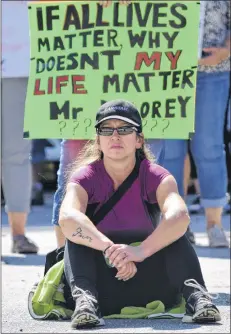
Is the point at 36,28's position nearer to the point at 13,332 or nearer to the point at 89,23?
the point at 89,23

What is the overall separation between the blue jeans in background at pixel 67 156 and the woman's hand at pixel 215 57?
1.00 metres

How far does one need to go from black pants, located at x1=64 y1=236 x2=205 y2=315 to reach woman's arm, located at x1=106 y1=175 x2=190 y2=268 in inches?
2.4

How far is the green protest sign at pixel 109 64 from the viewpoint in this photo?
18.6 feet

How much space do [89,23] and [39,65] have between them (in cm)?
36

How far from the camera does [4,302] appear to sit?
514 centimetres

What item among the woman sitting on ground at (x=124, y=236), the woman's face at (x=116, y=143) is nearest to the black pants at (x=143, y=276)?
the woman sitting on ground at (x=124, y=236)

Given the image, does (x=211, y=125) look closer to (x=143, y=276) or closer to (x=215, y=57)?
(x=215, y=57)

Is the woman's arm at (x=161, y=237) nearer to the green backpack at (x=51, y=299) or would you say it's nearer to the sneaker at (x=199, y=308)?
the sneaker at (x=199, y=308)

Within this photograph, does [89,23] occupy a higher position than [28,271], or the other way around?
[89,23]

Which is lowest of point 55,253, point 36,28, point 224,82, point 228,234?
point 228,234

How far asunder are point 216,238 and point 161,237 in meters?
3.03

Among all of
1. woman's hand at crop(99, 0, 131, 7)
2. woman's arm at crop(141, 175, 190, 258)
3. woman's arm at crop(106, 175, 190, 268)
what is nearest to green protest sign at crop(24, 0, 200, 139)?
woman's hand at crop(99, 0, 131, 7)

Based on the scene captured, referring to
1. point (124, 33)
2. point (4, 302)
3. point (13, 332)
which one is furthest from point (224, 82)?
point (13, 332)

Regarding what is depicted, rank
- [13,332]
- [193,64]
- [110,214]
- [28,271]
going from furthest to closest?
[28,271], [193,64], [110,214], [13,332]
